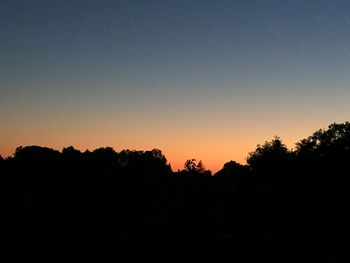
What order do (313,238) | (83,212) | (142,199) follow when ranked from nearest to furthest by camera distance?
1. (313,238)
2. (83,212)
3. (142,199)

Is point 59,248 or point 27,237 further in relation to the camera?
point 27,237

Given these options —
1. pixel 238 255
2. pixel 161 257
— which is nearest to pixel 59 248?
pixel 161 257

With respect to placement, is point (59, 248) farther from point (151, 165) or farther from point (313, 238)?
point (151, 165)

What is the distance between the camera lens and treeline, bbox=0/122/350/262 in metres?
41.3

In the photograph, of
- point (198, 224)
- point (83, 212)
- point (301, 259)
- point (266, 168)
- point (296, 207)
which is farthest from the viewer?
point (266, 168)

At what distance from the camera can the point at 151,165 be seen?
133375 millimetres

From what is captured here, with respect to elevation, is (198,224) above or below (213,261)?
above

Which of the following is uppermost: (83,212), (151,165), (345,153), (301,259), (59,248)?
(151,165)

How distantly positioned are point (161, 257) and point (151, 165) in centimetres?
9417

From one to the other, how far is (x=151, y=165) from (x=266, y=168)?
62.4 metres

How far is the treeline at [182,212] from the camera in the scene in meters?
41.3

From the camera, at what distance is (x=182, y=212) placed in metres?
50.5

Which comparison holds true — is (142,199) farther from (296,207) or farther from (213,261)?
(213,261)

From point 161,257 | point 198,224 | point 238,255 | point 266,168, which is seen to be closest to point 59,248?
point 161,257
